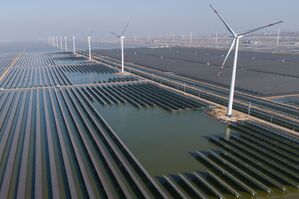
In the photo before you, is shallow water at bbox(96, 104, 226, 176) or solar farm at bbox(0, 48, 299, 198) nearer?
solar farm at bbox(0, 48, 299, 198)

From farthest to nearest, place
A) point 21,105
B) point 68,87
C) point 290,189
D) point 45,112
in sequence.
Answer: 1. point 68,87
2. point 21,105
3. point 45,112
4. point 290,189

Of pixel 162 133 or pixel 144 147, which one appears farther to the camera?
pixel 162 133

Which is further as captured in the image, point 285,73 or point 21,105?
point 285,73

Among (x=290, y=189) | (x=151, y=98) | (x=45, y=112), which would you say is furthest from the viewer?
(x=151, y=98)

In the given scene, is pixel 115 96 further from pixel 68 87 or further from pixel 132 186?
pixel 132 186

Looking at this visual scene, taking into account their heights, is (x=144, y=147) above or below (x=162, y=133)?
below

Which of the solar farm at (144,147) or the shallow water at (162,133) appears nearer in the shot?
the solar farm at (144,147)

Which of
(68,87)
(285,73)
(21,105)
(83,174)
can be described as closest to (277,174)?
(83,174)
